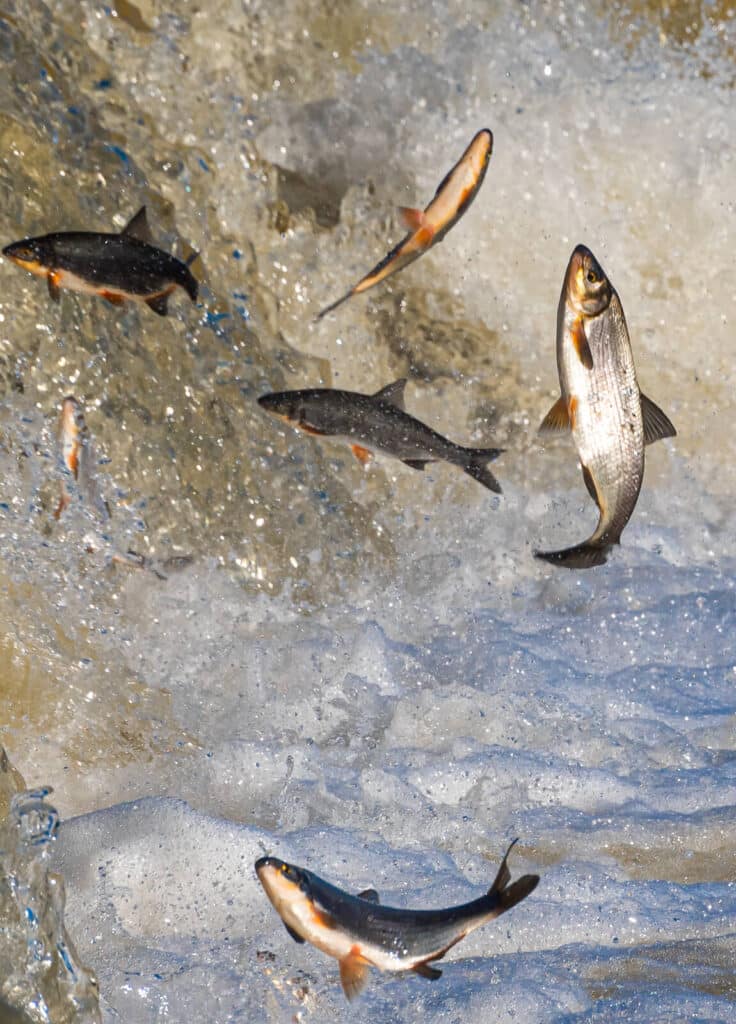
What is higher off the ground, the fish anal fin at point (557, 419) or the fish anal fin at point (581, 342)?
the fish anal fin at point (581, 342)

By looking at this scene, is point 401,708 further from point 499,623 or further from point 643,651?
point 643,651

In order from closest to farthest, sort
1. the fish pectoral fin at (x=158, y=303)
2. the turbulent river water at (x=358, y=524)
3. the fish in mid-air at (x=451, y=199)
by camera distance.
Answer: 1. the fish in mid-air at (x=451, y=199)
2. the fish pectoral fin at (x=158, y=303)
3. the turbulent river water at (x=358, y=524)

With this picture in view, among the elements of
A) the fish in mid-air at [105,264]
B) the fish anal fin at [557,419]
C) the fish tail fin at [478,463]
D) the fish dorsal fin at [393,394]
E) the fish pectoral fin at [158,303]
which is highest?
the fish anal fin at [557,419]

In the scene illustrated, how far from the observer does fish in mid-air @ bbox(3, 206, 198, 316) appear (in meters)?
2.26

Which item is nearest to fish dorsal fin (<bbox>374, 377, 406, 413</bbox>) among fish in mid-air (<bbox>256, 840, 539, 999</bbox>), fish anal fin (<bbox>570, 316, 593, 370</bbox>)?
fish anal fin (<bbox>570, 316, 593, 370</bbox>)

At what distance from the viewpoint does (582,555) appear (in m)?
2.18

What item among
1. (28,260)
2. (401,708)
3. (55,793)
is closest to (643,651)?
(401,708)

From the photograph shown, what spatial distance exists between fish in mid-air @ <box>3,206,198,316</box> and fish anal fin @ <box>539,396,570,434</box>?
0.83 metres

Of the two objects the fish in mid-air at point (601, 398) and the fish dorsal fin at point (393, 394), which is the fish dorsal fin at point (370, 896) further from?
Answer: the fish dorsal fin at point (393, 394)

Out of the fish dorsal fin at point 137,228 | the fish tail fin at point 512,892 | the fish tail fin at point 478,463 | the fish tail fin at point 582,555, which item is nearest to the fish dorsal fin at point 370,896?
the fish tail fin at point 512,892

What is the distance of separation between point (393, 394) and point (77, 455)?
971 mm

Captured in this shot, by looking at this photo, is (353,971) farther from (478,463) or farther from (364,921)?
(478,463)

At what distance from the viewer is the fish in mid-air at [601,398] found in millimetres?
1910

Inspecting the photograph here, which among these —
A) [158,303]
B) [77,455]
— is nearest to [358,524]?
[77,455]
